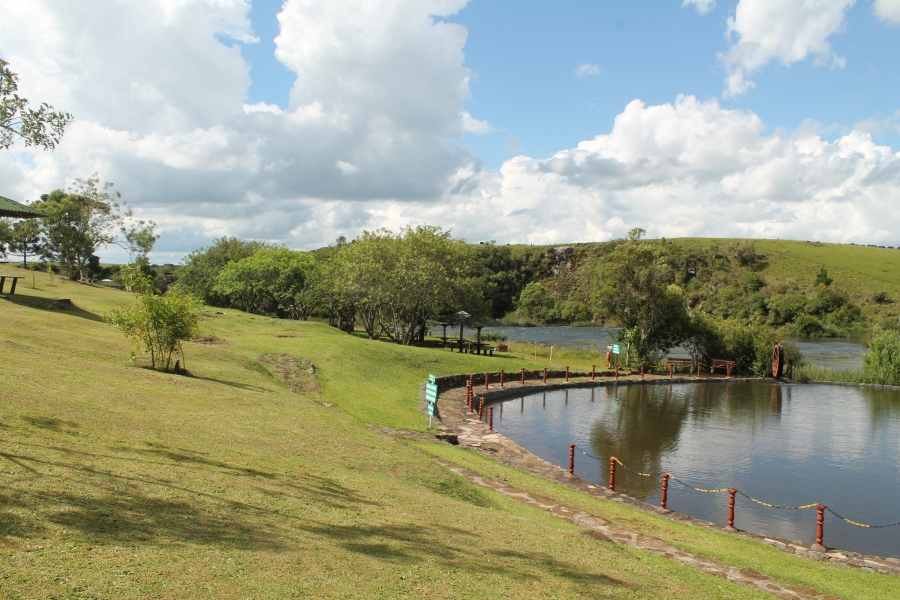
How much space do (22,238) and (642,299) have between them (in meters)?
60.6

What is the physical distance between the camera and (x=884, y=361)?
38.5m

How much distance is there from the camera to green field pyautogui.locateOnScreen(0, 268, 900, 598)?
5230 millimetres

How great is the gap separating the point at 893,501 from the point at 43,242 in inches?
2696

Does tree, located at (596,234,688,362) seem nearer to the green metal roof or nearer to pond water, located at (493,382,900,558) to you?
pond water, located at (493,382,900,558)

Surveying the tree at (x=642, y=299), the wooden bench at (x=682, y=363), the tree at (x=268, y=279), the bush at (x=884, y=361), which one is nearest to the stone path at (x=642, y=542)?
the tree at (x=642, y=299)

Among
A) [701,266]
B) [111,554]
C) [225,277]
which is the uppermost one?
[701,266]

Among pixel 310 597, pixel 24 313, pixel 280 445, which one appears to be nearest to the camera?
pixel 310 597

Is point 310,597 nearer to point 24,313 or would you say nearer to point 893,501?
point 893,501

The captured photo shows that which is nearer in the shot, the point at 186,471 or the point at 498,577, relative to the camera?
the point at 498,577

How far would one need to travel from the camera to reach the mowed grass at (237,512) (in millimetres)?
5172

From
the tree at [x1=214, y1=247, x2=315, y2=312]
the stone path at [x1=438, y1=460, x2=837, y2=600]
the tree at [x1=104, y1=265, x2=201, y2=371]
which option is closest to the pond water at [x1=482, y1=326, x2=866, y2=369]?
the tree at [x1=214, y1=247, x2=315, y2=312]

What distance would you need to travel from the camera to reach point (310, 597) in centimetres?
505

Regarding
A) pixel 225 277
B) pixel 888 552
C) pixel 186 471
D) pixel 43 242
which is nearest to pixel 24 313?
pixel 186 471

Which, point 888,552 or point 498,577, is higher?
point 498,577
